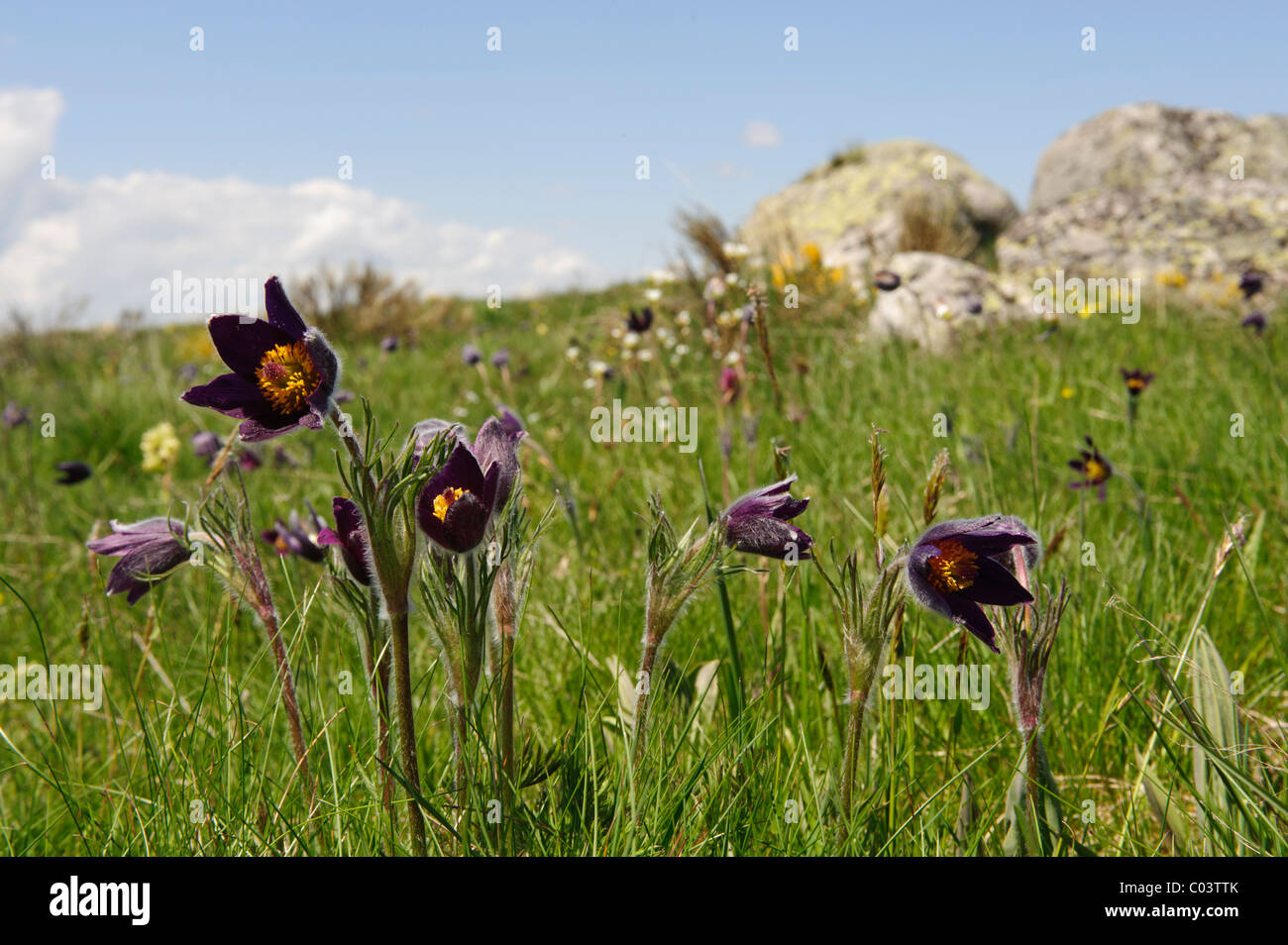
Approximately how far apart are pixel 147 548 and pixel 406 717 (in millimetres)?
674

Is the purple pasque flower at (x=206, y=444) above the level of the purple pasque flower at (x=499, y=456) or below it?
below

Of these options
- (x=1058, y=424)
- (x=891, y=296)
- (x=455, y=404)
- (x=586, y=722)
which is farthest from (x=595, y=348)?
(x=586, y=722)

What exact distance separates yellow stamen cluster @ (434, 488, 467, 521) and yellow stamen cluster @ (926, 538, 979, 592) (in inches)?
25.9

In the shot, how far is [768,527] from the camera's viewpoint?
1.28 metres

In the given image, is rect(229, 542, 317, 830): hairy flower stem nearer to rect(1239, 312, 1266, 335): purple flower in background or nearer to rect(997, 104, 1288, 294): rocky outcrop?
rect(1239, 312, 1266, 335): purple flower in background

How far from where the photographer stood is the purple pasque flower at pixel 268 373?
Result: 1151 mm

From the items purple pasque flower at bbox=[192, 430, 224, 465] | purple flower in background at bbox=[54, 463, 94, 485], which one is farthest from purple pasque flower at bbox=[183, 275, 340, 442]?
purple flower in background at bbox=[54, 463, 94, 485]

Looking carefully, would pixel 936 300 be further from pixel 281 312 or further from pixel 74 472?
pixel 281 312

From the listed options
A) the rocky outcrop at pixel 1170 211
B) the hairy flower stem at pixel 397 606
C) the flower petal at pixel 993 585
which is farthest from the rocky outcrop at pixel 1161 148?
the hairy flower stem at pixel 397 606

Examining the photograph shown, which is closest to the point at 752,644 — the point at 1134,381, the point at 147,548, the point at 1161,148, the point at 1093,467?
the point at 147,548

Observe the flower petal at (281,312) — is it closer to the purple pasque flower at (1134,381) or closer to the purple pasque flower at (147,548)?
the purple pasque flower at (147,548)

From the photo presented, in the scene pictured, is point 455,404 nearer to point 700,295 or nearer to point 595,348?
point 595,348

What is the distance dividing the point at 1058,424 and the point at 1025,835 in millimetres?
3410

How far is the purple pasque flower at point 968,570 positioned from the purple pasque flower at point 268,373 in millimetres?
836
